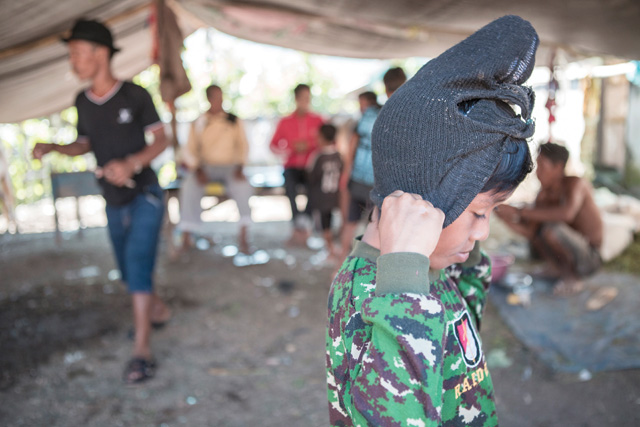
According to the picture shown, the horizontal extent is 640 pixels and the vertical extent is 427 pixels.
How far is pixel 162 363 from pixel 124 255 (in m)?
0.82

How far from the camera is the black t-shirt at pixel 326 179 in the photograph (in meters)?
6.58

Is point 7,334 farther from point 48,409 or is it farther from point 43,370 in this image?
point 48,409

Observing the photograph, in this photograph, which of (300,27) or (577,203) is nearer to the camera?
(577,203)

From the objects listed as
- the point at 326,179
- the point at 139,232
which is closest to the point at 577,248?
the point at 326,179

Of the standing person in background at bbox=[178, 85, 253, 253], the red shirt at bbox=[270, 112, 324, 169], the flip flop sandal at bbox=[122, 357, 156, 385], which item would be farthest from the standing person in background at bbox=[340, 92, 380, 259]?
the red shirt at bbox=[270, 112, 324, 169]

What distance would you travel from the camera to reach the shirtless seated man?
4.77m

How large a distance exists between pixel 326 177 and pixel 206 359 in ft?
10.9

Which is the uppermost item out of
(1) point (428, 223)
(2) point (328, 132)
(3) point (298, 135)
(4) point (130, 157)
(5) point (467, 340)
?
(1) point (428, 223)

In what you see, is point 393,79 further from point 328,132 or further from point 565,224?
point 328,132

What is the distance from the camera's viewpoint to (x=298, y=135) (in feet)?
23.6

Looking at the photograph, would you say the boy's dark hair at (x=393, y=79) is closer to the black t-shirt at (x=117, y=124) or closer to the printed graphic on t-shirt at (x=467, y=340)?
the black t-shirt at (x=117, y=124)

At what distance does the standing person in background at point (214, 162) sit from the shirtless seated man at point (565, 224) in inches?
135

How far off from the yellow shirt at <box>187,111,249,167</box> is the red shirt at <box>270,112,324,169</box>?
68 cm

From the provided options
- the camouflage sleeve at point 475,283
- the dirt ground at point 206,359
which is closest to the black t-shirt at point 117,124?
the dirt ground at point 206,359
